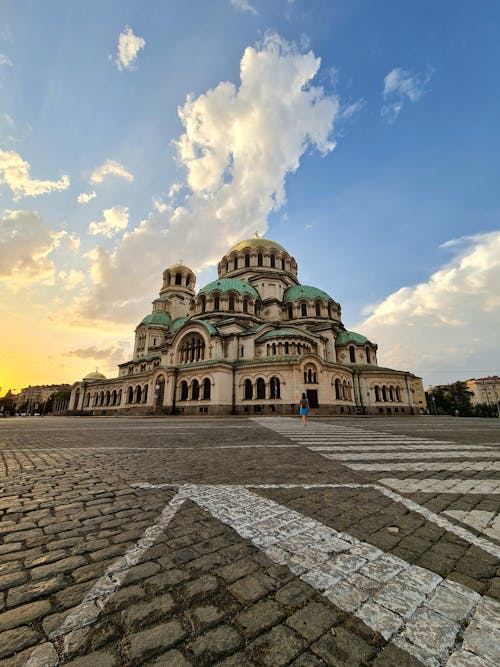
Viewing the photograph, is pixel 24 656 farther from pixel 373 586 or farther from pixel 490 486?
pixel 490 486

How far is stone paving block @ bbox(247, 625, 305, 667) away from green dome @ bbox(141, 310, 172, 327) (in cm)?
4776

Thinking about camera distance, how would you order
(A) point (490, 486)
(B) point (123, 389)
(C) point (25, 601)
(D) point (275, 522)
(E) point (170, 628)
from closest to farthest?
(E) point (170, 628)
(C) point (25, 601)
(D) point (275, 522)
(A) point (490, 486)
(B) point (123, 389)

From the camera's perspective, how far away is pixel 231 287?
125ft

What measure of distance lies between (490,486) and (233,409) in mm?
27454

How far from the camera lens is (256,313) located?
3875cm

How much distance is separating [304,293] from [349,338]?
331 inches

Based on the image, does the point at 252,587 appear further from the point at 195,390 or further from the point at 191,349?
the point at 191,349

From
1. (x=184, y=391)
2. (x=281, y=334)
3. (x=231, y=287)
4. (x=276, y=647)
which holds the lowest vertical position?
(x=276, y=647)

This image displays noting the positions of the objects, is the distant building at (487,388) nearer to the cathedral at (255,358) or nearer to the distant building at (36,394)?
the cathedral at (255,358)

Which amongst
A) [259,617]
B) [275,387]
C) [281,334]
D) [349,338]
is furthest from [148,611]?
[349,338]

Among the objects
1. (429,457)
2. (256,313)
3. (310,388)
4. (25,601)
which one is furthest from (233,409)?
(25,601)

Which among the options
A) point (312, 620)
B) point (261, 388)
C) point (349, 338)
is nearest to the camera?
point (312, 620)

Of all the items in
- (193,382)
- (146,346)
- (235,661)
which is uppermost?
(146,346)

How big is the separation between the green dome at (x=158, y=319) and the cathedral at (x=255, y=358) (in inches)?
6.0
